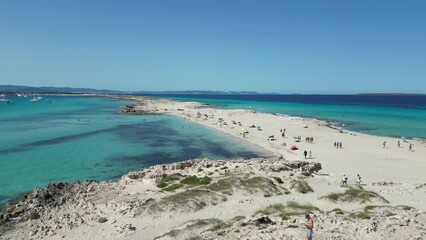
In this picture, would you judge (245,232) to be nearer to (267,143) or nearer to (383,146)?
(267,143)

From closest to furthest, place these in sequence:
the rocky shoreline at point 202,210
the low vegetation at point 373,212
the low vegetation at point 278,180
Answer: the rocky shoreline at point 202,210 → the low vegetation at point 373,212 → the low vegetation at point 278,180

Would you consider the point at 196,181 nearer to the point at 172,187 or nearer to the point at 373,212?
the point at 172,187

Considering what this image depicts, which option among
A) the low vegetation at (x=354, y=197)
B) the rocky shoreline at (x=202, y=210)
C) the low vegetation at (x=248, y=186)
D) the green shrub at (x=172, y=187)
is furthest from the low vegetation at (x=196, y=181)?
the low vegetation at (x=354, y=197)

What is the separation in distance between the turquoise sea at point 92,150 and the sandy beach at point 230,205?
677 cm

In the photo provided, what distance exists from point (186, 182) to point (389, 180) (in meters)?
20.2

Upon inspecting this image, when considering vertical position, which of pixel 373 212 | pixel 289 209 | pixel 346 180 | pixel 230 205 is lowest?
pixel 346 180

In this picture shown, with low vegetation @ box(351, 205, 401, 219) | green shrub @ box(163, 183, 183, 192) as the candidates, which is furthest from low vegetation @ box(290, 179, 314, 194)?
green shrub @ box(163, 183, 183, 192)

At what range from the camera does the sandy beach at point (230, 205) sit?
19.3m

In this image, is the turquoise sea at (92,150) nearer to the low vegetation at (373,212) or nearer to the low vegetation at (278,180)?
the low vegetation at (278,180)

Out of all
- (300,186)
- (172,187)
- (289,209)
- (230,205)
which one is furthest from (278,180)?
(172,187)

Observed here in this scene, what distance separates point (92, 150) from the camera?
169ft

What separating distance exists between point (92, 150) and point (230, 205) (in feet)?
103

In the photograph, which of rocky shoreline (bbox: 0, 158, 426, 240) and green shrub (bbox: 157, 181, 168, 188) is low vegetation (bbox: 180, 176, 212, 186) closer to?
rocky shoreline (bbox: 0, 158, 426, 240)

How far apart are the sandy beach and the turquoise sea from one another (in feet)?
22.2
